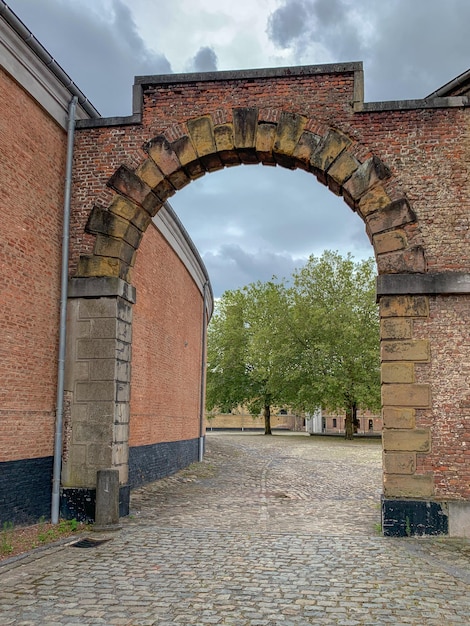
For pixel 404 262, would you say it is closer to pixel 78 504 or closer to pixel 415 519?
pixel 415 519

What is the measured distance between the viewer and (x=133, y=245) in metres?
10.4

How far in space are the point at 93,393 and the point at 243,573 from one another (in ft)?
14.1

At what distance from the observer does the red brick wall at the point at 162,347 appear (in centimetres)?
1342

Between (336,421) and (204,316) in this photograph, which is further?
(336,421)

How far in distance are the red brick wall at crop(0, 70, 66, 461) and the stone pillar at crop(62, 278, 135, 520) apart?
13.3 inches

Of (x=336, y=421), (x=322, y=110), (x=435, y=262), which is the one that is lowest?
(x=336, y=421)

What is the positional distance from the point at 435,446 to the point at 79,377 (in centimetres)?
571

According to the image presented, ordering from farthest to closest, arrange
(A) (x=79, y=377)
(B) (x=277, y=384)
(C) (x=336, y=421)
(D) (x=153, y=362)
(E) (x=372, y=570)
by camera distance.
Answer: (C) (x=336, y=421), (B) (x=277, y=384), (D) (x=153, y=362), (A) (x=79, y=377), (E) (x=372, y=570)

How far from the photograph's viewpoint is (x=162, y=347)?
15.4m

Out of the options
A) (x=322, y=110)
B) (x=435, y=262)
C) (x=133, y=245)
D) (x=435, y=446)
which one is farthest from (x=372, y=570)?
(x=322, y=110)

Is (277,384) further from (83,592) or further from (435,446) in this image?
(83,592)

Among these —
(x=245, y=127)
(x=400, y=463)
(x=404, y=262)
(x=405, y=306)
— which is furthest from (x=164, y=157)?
(x=400, y=463)

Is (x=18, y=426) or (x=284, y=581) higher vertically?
(x=18, y=426)

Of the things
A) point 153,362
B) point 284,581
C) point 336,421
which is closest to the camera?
point 284,581
